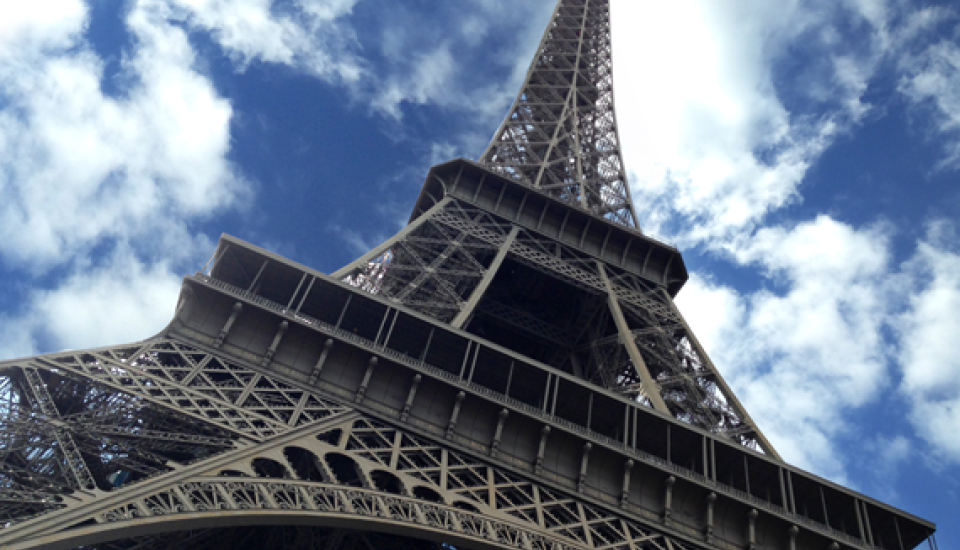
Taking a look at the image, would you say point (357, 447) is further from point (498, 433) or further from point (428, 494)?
point (498, 433)

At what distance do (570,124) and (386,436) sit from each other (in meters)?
29.0

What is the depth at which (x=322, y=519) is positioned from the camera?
1282 centimetres

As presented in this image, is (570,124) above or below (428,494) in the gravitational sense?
above

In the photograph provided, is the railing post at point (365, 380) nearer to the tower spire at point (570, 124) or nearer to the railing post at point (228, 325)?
the railing post at point (228, 325)

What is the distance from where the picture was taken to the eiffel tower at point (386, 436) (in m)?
12.6

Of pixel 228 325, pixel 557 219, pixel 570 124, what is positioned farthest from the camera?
pixel 570 124

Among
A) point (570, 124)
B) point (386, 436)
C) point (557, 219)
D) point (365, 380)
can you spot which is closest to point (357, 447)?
point (386, 436)

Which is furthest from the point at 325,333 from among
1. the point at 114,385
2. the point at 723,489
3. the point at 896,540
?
the point at 896,540

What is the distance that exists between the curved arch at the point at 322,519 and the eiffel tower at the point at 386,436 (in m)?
0.04

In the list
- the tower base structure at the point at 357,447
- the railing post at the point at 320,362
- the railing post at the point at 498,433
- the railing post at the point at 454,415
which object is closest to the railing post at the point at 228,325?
the tower base structure at the point at 357,447

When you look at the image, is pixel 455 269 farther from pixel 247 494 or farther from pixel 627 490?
pixel 247 494

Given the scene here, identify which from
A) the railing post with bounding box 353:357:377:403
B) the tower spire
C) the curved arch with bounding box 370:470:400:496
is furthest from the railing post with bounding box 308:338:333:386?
the tower spire

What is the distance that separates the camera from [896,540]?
1912 cm

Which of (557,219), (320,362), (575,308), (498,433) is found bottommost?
(498,433)
